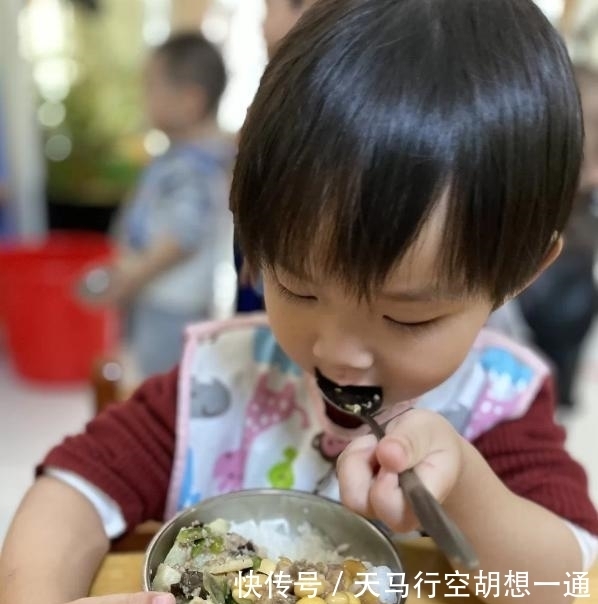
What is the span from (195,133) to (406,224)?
1522mm

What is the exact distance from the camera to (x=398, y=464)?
455mm

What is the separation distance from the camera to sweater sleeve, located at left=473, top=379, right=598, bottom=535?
0.63 meters

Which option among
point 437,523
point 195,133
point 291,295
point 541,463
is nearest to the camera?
point 437,523

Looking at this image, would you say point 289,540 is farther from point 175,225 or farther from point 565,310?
point 565,310

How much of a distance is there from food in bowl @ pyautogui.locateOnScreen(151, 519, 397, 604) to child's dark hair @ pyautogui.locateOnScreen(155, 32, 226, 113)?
1549mm

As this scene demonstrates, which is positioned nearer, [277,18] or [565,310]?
[277,18]

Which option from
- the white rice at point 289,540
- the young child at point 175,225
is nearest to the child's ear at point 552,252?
the white rice at point 289,540

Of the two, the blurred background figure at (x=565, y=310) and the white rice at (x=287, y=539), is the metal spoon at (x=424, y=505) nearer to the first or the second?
the white rice at (x=287, y=539)

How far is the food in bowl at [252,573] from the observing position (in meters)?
0.51

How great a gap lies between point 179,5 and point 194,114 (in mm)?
945

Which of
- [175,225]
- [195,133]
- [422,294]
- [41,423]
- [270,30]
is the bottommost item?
[41,423]

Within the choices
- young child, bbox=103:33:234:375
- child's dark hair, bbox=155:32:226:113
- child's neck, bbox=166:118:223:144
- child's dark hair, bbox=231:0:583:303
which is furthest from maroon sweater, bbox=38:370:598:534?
child's dark hair, bbox=155:32:226:113

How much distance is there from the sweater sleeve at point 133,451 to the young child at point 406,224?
34 millimetres

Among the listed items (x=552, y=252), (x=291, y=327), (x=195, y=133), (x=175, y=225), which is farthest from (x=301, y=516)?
(x=195, y=133)
